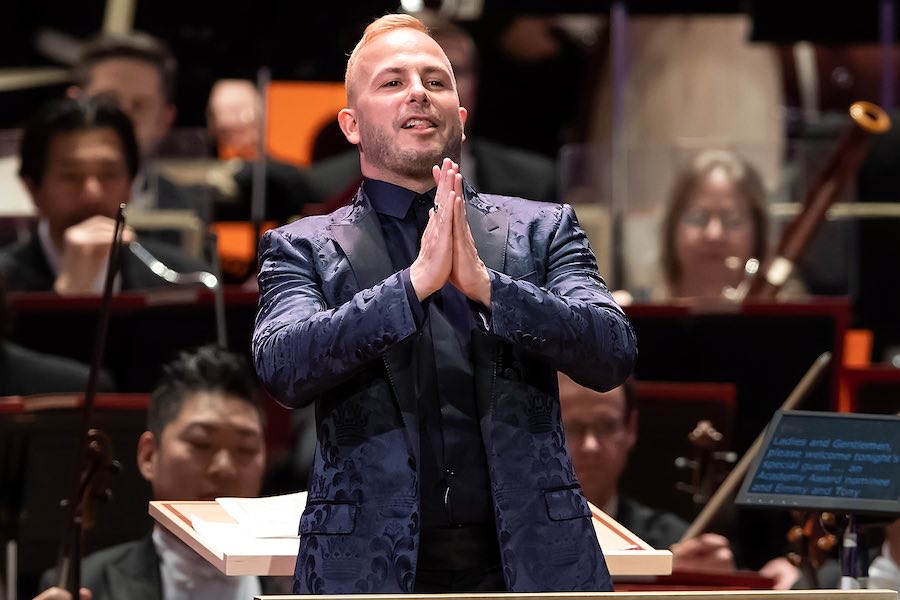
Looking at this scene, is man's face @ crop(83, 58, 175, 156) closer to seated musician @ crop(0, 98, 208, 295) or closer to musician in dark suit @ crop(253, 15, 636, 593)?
seated musician @ crop(0, 98, 208, 295)

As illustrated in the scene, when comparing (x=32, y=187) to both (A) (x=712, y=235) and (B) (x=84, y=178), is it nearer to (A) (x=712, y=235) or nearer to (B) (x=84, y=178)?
(B) (x=84, y=178)

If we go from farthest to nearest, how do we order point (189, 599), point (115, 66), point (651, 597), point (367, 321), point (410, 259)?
point (115, 66), point (189, 599), point (410, 259), point (367, 321), point (651, 597)

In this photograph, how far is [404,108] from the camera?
244cm

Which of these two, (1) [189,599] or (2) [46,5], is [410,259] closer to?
(1) [189,599]

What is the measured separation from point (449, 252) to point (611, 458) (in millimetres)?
1732

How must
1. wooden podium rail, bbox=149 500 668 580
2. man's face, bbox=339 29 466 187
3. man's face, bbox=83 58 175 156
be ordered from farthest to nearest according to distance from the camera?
man's face, bbox=83 58 175 156
wooden podium rail, bbox=149 500 668 580
man's face, bbox=339 29 466 187

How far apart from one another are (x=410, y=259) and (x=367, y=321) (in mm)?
253

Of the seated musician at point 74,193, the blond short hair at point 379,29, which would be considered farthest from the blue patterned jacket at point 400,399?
the seated musician at point 74,193

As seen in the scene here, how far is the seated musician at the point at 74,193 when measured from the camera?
4410 mm

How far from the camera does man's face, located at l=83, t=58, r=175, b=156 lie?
17.5ft

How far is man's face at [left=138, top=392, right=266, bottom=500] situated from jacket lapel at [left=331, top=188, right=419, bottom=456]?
1.30 meters

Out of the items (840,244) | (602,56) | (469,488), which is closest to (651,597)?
(469,488)

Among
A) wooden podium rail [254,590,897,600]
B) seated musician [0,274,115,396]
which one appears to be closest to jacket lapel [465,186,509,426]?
wooden podium rail [254,590,897,600]

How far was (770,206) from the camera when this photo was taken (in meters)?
4.76
